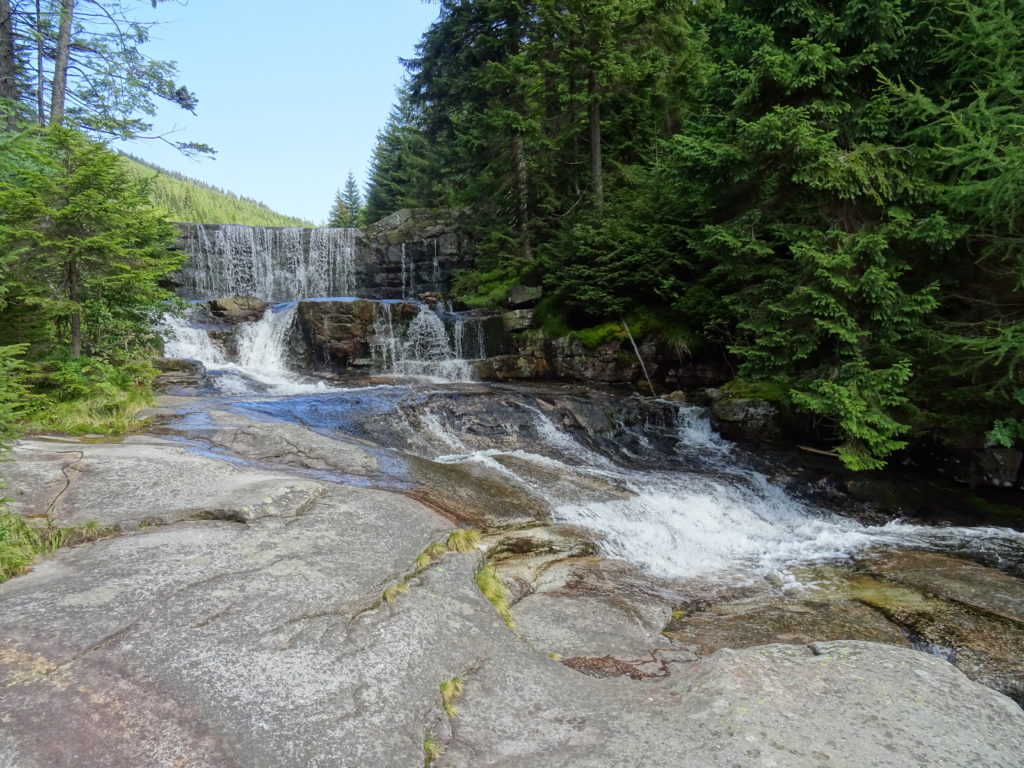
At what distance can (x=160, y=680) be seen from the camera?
2441 mm

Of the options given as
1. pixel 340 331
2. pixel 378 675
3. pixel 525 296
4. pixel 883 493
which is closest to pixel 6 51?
pixel 340 331

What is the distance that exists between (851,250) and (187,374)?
1435 cm

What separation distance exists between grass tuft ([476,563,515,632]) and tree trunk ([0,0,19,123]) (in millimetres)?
15489

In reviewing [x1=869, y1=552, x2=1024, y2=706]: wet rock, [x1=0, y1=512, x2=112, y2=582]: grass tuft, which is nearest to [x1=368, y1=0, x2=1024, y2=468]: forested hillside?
[x1=869, y1=552, x2=1024, y2=706]: wet rock

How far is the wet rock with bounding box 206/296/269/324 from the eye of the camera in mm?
20047

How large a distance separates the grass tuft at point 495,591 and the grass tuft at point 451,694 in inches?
37.1

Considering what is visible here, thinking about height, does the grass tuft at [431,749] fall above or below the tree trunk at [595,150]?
below

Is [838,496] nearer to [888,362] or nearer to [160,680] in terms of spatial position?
[888,362]

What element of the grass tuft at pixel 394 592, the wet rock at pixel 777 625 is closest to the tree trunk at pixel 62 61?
the grass tuft at pixel 394 592

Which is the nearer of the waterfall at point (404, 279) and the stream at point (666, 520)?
the stream at point (666, 520)

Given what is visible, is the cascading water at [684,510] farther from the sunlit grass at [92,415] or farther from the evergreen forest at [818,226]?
the sunlit grass at [92,415]

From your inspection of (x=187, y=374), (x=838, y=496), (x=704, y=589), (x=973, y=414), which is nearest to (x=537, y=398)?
(x=838, y=496)

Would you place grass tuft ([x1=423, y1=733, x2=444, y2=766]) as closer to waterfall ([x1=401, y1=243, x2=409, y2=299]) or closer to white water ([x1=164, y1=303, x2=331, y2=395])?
white water ([x1=164, y1=303, x2=331, y2=395])

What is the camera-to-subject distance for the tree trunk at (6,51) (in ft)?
39.2
